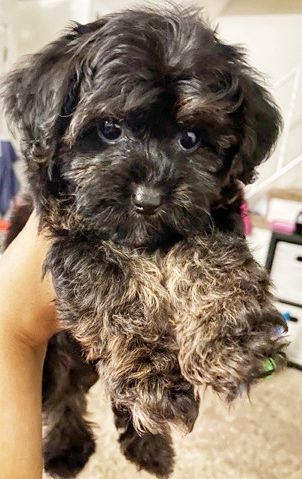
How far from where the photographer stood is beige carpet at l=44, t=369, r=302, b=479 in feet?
5.44

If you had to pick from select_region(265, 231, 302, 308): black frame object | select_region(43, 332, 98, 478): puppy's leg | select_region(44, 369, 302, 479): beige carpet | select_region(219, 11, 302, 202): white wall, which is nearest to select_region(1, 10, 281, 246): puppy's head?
select_region(43, 332, 98, 478): puppy's leg

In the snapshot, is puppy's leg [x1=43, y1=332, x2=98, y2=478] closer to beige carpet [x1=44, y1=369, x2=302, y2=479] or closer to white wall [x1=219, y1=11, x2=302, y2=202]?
beige carpet [x1=44, y1=369, x2=302, y2=479]

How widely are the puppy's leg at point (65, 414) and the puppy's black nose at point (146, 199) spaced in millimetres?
670

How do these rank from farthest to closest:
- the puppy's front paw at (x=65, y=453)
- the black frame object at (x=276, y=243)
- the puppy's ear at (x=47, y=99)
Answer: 1. the black frame object at (x=276, y=243)
2. the puppy's front paw at (x=65, y=453)
3. the puppy's ear at (x=47, y=99)

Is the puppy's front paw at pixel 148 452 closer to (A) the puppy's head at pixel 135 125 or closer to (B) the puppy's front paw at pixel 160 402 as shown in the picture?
(B) the puppy's front paw at pixel 160 402

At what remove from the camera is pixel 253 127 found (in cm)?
96

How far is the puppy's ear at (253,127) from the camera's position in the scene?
0.94 meters

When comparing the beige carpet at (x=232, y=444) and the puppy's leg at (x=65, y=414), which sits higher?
the puppy's leg at (x=65, y=414)

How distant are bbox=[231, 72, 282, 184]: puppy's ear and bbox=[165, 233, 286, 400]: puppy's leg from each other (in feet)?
0.64

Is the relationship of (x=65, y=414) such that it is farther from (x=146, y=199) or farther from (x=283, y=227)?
(x=283, y=227)

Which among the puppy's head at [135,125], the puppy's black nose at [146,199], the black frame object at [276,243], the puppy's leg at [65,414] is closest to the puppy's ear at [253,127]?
the puppy's head at [135,125]

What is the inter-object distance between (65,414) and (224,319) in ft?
3.05

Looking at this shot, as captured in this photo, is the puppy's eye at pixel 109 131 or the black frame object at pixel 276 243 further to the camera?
the black frame object at pixel 276 243

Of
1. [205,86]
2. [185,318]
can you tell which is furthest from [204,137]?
[185,318]
